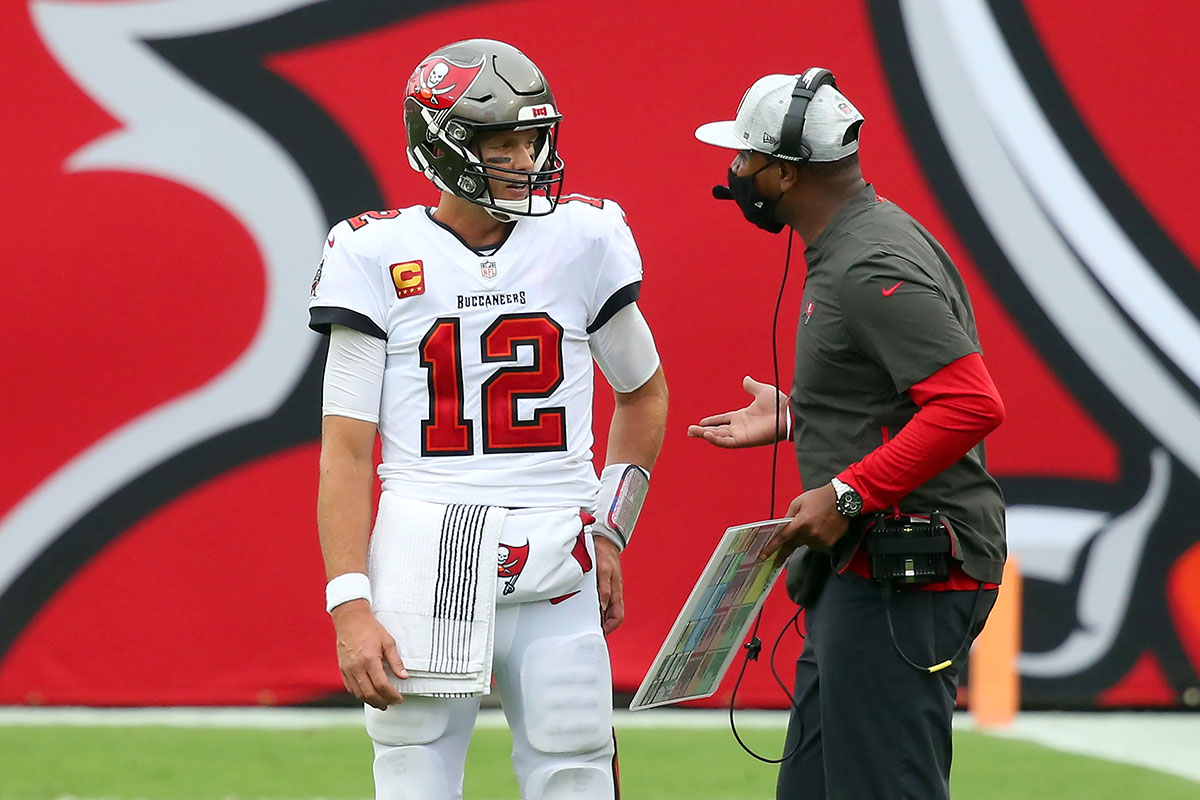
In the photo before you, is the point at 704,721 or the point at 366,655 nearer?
the point at 366,655

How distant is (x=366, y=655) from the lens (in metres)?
2.45

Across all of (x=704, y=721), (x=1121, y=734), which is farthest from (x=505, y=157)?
(x=1121, y=734)

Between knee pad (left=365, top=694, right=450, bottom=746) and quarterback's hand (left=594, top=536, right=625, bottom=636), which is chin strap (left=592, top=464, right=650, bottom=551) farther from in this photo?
knee pad (left=365, top=694, right=450, bottom=746)

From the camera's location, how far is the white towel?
8.19 feet

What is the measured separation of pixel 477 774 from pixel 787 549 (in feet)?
7.64

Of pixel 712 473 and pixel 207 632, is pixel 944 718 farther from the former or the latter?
pixel 207 632

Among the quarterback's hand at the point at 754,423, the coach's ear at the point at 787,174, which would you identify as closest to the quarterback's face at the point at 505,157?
the coach's ear at the point at 787,174

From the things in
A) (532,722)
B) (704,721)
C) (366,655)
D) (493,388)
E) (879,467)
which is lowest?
(704,721)

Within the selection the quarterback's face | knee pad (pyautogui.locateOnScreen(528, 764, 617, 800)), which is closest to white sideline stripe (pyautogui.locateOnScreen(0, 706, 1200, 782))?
knee pad (pyautogui.locateOnScreen(528, 764, 617, 800))

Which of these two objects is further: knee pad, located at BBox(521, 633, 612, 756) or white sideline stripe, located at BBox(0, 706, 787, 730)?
white sideline stripe, located at BBox(0, 706, 787, 730)

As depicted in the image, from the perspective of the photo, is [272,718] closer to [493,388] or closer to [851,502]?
[493,388]

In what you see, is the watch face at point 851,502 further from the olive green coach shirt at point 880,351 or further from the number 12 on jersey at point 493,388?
the number 12 on jersey at point 493,388

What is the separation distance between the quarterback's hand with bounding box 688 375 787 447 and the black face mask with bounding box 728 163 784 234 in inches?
12.7

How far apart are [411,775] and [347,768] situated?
97.4 inches
